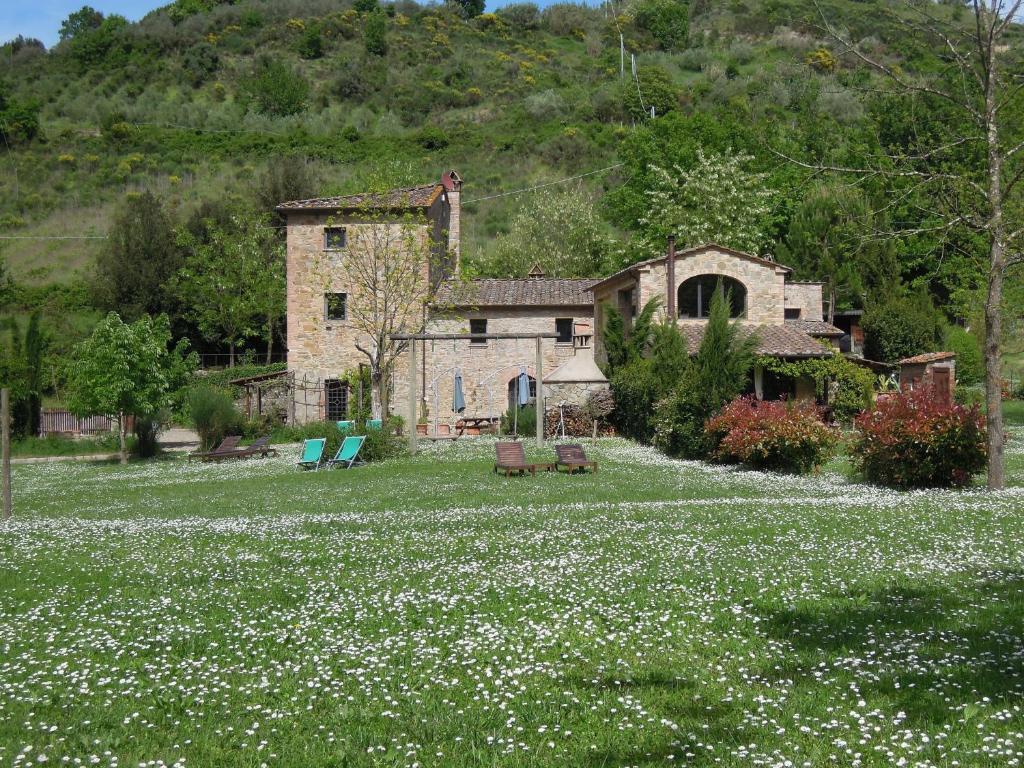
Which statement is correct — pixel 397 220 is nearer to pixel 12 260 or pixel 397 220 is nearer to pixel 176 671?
pixel 176 671

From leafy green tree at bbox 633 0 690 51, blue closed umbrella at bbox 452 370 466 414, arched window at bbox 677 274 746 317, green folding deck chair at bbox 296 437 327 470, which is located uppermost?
leafy green tree at bbox 633 0 690 51

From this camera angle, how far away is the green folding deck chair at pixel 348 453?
23.8 meters

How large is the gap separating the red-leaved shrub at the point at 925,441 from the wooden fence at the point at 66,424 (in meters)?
30.7

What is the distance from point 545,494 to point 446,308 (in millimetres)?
17256

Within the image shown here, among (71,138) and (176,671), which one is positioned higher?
(71,138)

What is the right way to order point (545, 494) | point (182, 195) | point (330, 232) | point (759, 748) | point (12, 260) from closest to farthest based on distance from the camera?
point (759, 748) → point (545, 494) → point (330, 232) → point (12, 260) → point (182, 195)

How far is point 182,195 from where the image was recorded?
204 feet

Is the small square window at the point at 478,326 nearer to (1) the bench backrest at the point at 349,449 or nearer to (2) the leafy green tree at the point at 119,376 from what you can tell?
(2) the leafy green tree at the point at 119,376

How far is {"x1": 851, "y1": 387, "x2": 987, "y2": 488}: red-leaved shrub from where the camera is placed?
14922 mm

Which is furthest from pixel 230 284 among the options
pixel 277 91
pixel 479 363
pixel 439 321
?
pixel 277 91

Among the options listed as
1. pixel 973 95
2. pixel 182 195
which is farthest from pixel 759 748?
pixel 182 195

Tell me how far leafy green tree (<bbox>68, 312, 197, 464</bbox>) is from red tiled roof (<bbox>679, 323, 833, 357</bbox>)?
1754 cm

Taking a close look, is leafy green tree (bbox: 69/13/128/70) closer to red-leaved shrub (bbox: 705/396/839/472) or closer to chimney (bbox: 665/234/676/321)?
chimney (bbox: 665/234/676/321)

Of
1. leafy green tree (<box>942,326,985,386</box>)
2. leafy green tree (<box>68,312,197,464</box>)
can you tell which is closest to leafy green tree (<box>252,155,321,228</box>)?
leafy green tree (<box>68,312,197,464</box>)
